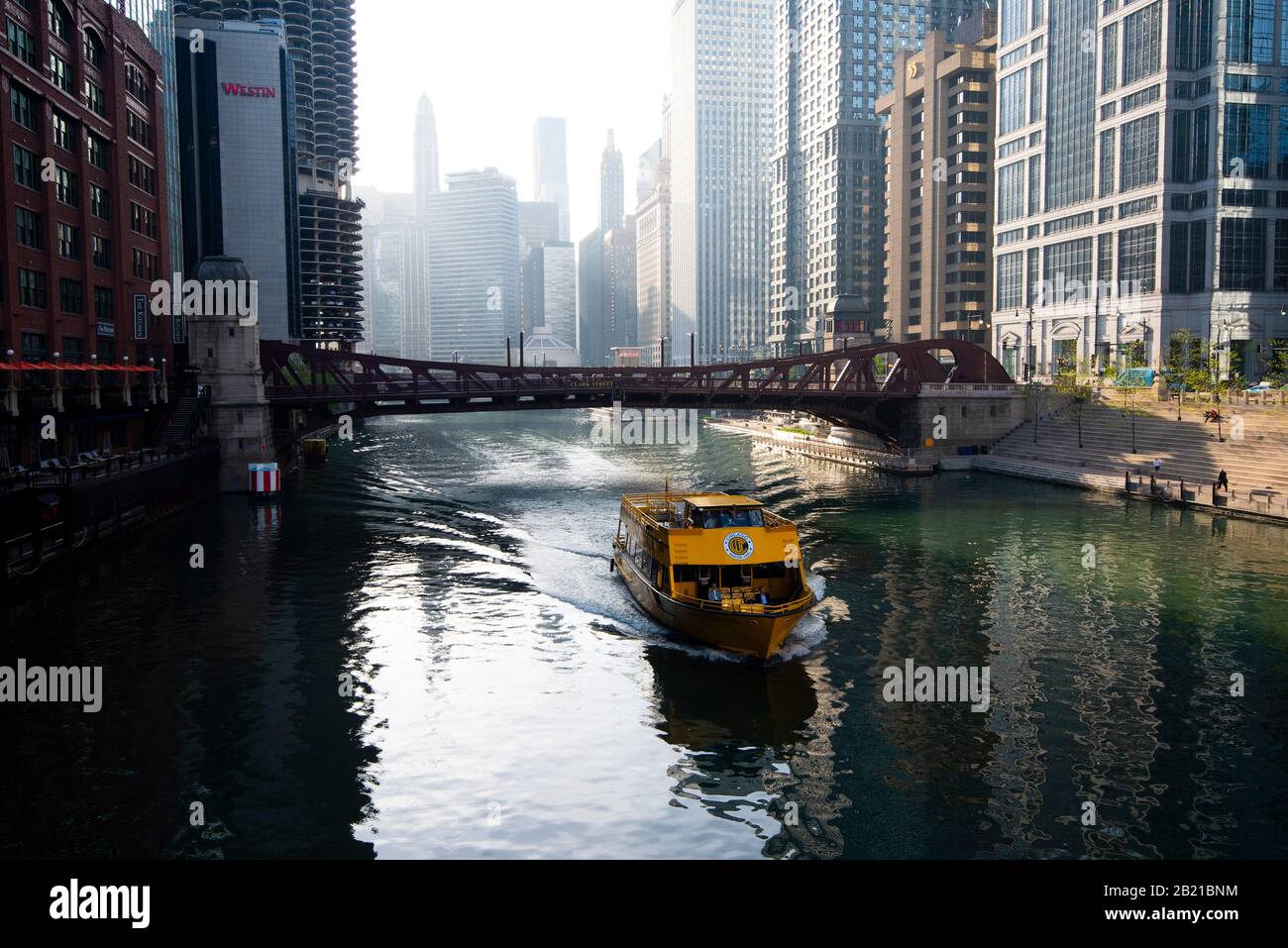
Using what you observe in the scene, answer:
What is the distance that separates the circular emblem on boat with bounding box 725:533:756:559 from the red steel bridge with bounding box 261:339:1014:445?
48469mm

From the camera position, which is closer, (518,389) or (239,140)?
(518,389)

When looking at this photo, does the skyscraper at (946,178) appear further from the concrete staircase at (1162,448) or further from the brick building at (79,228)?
the brick building at (79,228)

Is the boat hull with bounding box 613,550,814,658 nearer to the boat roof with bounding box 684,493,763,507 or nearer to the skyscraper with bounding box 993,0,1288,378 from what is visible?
the boat roof with bounding box 684,493,763,507

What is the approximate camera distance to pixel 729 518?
37406 millimetres

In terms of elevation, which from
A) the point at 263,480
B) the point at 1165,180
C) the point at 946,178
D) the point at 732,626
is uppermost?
the point at 946,178

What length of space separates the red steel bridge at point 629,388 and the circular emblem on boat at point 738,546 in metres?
48.5

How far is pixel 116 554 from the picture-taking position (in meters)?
52.2

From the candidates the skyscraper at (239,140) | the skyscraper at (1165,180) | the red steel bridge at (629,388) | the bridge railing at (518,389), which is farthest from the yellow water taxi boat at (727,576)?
the skyscraper at (239,140)

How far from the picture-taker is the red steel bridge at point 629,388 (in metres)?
85.3

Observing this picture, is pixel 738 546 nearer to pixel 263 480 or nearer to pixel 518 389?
pixel 263 480

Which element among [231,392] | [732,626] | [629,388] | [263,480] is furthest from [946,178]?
[732,626]

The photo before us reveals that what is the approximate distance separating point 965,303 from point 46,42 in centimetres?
14760

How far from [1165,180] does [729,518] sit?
9928 centimetres
